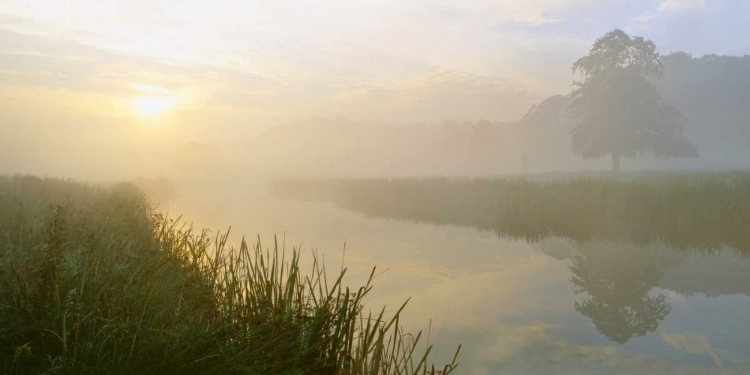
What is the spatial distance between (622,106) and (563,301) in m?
32.2

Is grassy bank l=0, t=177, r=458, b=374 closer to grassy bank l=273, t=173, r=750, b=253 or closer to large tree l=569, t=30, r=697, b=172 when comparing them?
grassy bank l=273, t=173, r=750, b=253

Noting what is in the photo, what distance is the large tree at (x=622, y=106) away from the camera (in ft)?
120

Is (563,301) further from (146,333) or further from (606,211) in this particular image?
(606,211)

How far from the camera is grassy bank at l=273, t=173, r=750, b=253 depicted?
1480 cm

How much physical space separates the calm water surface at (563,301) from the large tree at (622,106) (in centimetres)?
2538

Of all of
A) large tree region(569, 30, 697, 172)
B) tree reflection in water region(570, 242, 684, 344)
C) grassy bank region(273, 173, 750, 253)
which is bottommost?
tree reflection in water region(570, 242, 684, 344)

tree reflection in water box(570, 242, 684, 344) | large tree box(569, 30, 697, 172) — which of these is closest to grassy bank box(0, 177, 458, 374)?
tree reflection in water box(570, 242, 684, 344)

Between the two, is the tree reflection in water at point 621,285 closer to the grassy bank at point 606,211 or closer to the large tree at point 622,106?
the grassy bank at point 606,211

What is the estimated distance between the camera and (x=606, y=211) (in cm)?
1797

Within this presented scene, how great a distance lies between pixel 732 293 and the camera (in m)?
8.98

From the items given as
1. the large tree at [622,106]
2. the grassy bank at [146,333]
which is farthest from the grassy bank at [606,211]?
the large tree at [622,106]

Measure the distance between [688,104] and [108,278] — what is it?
6694cm

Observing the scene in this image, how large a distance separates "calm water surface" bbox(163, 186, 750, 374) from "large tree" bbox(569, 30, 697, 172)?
25.4m

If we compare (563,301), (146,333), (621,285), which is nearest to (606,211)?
(621,285)
